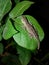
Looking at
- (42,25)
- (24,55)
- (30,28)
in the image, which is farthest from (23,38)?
(42,25)

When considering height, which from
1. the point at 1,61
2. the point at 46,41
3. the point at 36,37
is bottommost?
the point at 46,41

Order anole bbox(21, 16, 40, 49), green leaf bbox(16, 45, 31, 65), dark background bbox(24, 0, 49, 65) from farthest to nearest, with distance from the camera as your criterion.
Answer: dark background bbox(24, 0, 49, 65) → green leaf bbox(16, 45, 31, 65) → anole bbox(21, 16, 40, 49)

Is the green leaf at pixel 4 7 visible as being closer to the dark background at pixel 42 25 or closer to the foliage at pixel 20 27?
the foliage at pixel 20 27

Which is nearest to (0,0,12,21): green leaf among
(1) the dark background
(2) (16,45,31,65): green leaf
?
(2) (16,45,31,65): green leaf

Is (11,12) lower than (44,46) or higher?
higher

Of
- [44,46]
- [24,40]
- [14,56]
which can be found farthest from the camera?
[44,46]

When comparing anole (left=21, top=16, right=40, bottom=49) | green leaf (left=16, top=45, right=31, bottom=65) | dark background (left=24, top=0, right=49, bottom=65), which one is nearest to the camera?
anole (left=21, top=16, right=40, bottom=49)

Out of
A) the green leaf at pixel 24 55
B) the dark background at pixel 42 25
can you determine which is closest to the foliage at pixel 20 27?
the green leaf at pixel 24 55

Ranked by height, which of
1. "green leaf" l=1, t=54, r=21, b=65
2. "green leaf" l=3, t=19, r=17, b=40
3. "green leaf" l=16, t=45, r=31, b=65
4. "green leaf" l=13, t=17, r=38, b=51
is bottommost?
"green leaf" l=1, t=54, r=21, b=65

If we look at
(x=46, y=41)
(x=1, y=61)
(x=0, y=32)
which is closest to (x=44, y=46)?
(x=46, y=41)

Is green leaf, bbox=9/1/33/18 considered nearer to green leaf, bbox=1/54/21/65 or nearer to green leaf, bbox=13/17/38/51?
green leaf, bbox=13/17/38/51

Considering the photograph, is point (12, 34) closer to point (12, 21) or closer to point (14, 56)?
point (12, 21)
